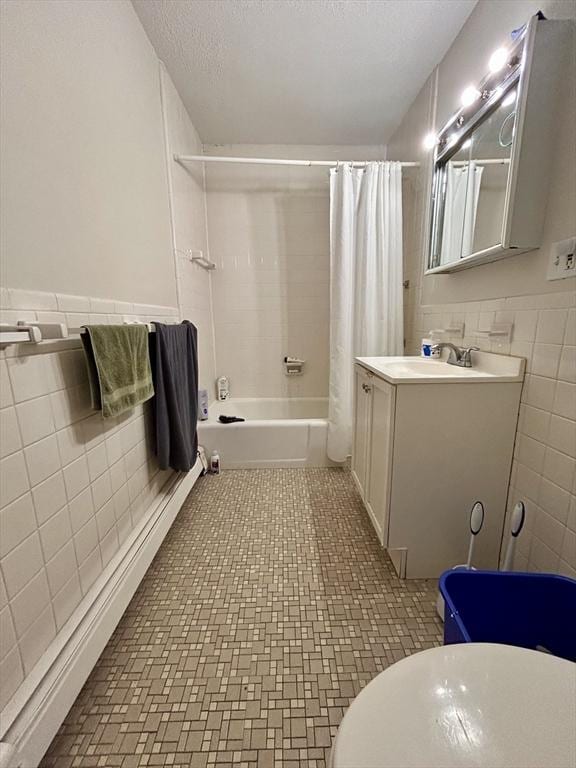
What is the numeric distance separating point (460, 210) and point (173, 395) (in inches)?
65.6

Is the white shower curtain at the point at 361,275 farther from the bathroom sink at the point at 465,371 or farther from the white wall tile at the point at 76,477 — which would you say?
the white wall tile at the point at 76,477

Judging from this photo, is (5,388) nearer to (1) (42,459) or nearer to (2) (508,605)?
(1) (42,459)

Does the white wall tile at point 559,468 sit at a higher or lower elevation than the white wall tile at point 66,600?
higher

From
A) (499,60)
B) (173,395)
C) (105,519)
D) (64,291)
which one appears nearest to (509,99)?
(499,60)

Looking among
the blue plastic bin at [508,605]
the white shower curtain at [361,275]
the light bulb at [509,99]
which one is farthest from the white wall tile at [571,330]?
the white shower curtain at [361,275]

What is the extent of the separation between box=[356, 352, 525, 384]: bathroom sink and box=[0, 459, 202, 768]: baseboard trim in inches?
48.6

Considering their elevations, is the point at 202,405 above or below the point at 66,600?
above

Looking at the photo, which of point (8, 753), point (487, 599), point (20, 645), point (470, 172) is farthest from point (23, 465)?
point (470, 172)

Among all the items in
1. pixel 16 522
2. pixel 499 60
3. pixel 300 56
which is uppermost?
pixel 300 56

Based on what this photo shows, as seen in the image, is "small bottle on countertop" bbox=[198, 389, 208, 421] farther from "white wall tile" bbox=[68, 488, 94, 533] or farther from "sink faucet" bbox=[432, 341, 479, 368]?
"sink faucet" bbox=[432, 341, 479, 368]

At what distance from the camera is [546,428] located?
1067 millimetres

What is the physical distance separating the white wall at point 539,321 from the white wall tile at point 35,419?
1565 mm

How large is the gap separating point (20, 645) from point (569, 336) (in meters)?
1.73

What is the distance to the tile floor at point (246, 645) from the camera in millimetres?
833
